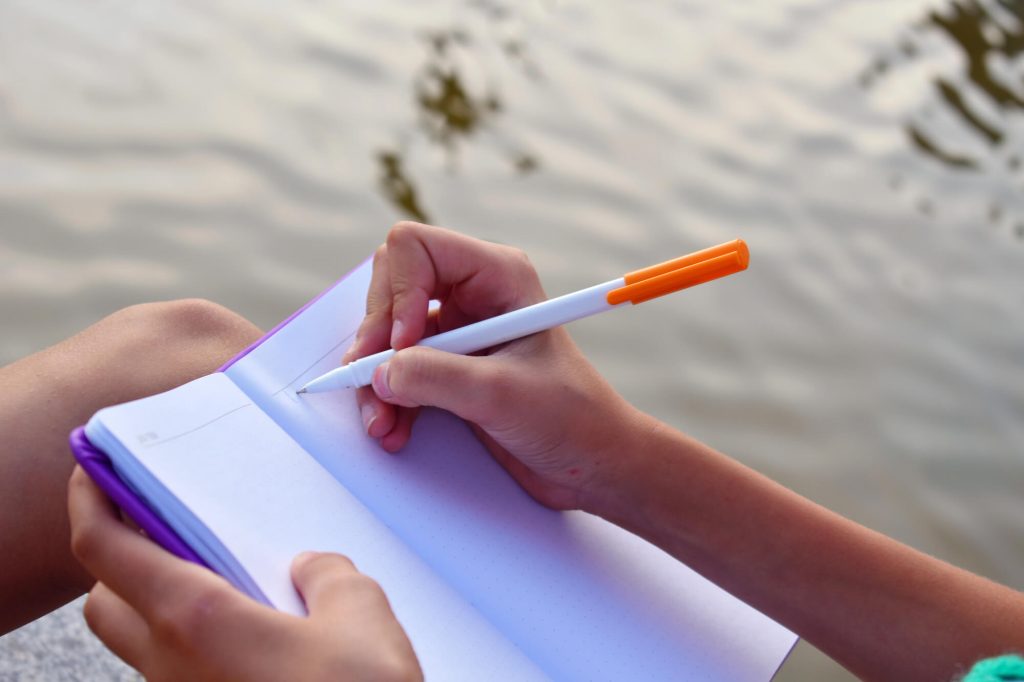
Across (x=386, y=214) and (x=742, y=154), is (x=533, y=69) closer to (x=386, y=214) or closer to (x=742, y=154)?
(x=742, y=154)

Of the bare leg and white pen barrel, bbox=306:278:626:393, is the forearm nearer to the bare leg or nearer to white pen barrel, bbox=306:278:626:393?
white pen barrel, bbox=306:278:626:393

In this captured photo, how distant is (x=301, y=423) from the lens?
0.74 meters

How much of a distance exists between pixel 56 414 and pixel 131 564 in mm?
266

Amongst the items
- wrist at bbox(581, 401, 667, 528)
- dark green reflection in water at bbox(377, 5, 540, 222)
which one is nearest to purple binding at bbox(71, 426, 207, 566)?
wrist at bbox(581, 401, 667, 528)

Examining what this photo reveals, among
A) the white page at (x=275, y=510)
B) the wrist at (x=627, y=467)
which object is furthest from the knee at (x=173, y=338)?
the wrist at (x=627, y=467)

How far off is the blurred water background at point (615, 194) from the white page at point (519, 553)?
0.40 meters

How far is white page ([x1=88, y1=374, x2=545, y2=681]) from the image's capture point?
0.59 metres

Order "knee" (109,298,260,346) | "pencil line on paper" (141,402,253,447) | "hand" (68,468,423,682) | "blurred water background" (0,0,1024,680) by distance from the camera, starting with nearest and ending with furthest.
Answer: "hand" (68,468,423,682), "pencil line on paper" (141,402,253,447), "knee" (109,298,260,346), "blurred water background" (0,0,1024,680)

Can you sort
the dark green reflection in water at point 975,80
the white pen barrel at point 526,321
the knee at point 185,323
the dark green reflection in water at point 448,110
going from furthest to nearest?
the dark green reflection in water at point 975,80, the dark green reflection in water at point 448,110, the knee at point 185,323, the white pen barrel at point 526,321

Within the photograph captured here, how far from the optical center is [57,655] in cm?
95

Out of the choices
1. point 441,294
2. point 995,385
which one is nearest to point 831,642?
point 441,294

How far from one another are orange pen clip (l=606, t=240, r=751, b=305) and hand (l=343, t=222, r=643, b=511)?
0.09 meters

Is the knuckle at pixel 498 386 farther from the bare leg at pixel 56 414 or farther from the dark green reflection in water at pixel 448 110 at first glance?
the dark green reflection in water at pixel 448 110

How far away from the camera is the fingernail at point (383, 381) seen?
742 millimetres
